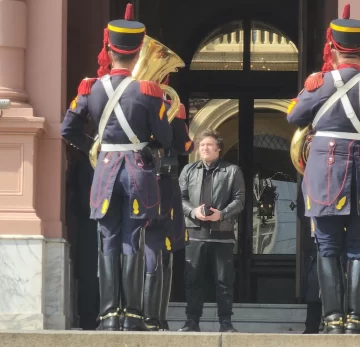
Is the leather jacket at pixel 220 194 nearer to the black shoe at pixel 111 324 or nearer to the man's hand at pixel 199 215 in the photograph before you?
the man's hand at pixel 199 215

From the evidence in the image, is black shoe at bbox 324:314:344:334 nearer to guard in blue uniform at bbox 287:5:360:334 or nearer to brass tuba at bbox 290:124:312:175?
guard in blue uniform at bbox 287:5:360:334

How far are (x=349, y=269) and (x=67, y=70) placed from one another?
5.15m

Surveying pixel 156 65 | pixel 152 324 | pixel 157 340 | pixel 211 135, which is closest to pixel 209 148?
pixel 211 135

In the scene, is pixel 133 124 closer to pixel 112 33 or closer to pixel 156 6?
pixel 112 33

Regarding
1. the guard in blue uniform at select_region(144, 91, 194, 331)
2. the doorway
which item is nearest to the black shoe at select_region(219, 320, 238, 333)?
the guard in blue uniform at select_region(144, 91, 194, 331)

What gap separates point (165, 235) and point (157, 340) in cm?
200

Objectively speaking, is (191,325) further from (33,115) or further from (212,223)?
(33,115)

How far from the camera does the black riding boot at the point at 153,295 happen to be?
1166 cm

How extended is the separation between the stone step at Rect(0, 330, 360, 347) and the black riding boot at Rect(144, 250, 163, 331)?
4.72 ft

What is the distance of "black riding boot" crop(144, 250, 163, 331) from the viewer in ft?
38.2

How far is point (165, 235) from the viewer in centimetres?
1206

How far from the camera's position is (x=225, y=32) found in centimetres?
1830

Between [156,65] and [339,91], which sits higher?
[156,65]

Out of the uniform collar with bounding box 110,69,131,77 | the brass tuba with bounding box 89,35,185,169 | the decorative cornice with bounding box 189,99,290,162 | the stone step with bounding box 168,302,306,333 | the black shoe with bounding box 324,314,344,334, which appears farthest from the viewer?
the decorative cornice with bounding box 189,99,290,162
